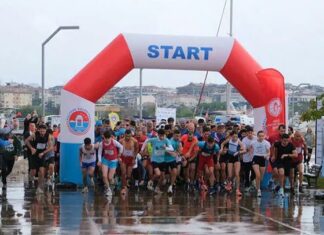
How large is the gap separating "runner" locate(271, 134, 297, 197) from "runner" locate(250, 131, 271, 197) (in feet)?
0.95

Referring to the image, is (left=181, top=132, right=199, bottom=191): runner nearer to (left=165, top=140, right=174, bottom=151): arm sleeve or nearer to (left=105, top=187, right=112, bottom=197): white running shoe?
(left=165, top=140, right=174, bottom=151): arm sleeve

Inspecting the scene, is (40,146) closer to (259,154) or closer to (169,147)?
(169,147)

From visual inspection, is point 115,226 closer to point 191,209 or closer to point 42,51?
point 191,209

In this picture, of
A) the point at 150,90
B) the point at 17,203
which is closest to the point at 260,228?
the point at 17,203

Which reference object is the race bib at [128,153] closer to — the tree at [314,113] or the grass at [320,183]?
the grass at [320,183]

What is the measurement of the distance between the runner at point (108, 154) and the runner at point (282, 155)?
146 inches

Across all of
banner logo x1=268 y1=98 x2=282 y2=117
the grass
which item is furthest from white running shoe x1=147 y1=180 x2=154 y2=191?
the grass

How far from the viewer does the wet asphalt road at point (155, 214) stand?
1282cm

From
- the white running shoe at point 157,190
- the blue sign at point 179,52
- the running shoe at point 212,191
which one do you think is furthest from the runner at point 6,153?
the running shoe at point 212,191

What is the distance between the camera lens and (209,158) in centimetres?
1989

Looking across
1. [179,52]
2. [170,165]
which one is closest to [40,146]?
[170,165]

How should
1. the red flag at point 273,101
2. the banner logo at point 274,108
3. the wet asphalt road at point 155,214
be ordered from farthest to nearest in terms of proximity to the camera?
the banner logo at point 274,108 < the red flag at point 273,101 < the wet asphalt road at point 155,214

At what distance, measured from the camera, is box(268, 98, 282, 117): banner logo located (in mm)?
21078

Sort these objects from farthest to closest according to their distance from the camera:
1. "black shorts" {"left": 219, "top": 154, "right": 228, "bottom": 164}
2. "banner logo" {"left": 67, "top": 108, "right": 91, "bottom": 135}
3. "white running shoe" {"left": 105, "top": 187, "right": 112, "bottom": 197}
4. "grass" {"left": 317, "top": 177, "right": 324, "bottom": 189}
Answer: "grass" {"left": 317, "top": 177, "right": 324, "bottom": 189}
"banner logo" {"left": 67, "top": 108, "right": 91, "bottom": 135}
"black shorts" {"left": 219, "top": 154, "right": 228, "bottom": 164}
"white running shoe" {"left": 105, "top": 187, "right": 112, "bottom": 197}
